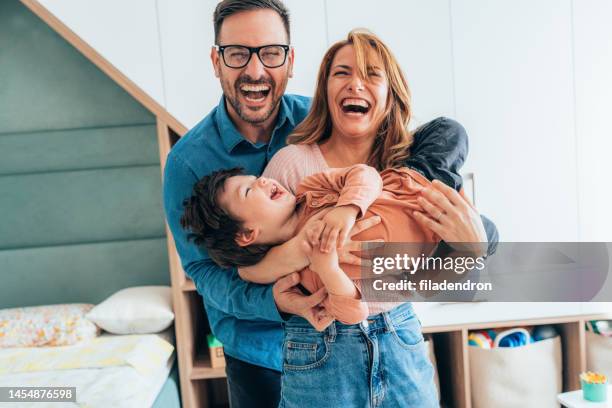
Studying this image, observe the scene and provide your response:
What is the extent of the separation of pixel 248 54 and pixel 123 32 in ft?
2.66

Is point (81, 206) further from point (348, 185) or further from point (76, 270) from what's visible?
point (348, 185)

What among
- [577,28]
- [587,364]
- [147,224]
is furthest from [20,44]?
[587,364]

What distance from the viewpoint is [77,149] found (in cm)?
179

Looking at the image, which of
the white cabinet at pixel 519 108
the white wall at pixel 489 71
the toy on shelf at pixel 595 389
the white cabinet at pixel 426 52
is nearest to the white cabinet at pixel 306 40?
the white wall at pixel 489 71

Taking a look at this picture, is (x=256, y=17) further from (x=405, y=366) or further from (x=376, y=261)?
(x=405, y=366)

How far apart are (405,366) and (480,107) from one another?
2.82ft

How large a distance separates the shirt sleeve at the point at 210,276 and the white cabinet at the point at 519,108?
0.81 m

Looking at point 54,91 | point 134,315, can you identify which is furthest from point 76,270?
point 54,91

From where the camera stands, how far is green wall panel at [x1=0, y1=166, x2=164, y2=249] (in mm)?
1797

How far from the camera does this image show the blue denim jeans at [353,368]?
0.67 meters

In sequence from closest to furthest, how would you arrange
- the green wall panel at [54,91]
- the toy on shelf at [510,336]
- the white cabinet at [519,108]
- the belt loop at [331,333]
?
the belt loop at [331,333], the white cabinet at [519,108], the toy on shelf at [510,336], the green wall panel at [54,91]

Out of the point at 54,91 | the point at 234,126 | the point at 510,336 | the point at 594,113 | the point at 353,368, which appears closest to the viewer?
the point at 353,368

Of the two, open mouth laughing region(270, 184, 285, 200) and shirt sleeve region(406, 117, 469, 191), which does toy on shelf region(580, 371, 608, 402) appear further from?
open mouth laughing region(270, 184, 285, 200)

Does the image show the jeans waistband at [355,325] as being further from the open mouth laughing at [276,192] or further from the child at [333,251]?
the open mouth laughing at [276,192]
